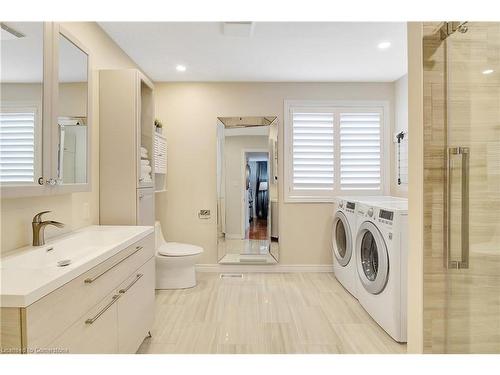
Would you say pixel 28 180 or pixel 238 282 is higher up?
pixel 28 180

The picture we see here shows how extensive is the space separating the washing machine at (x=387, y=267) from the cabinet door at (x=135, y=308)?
1.74 m

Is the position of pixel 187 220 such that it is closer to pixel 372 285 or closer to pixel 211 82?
pixel 211 82

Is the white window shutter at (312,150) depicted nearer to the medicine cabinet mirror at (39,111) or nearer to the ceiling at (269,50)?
the ceiling at (269,50)

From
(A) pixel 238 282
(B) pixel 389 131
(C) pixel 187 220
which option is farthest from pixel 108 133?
(B) pixel 389 131

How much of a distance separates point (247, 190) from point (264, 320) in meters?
1.74

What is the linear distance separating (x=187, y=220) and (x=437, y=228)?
2.92 metres

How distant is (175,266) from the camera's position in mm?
3123

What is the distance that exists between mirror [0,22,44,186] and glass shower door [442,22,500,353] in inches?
79.9

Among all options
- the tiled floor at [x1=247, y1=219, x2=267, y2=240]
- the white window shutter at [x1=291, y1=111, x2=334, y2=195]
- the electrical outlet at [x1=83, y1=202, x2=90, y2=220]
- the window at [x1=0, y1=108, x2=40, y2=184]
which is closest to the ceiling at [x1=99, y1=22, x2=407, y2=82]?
the white window shutter at [x1=291, y1=111, x2=334, y2=195]

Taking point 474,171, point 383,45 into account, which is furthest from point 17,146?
point 383,45

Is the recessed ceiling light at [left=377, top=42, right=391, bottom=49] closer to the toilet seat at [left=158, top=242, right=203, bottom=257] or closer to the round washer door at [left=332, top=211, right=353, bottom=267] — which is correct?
the round washer door at [left=332, top=211, right=353, bottom=267]

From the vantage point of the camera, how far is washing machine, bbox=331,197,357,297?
2.93m

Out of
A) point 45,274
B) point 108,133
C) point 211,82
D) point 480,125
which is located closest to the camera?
point 45,274

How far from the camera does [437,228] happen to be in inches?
54.4
